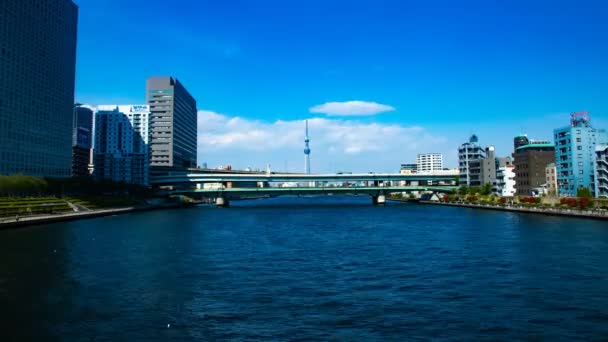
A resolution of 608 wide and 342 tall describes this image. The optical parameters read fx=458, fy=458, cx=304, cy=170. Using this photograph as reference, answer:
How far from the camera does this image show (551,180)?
4877 inches

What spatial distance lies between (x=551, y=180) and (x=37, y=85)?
147 m

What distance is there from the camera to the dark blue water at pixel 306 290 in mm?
19906

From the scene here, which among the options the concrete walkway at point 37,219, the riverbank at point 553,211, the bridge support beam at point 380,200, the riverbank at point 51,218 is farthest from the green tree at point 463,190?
the concrete walkway at point 37,219

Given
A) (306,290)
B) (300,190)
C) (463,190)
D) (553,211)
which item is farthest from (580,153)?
(306,290)

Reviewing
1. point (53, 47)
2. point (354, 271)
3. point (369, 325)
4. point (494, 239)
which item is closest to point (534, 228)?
point (494, 239)

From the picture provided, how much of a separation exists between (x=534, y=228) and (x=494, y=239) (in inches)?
635

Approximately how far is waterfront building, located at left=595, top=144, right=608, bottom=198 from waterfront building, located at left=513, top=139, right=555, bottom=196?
24.8 meters

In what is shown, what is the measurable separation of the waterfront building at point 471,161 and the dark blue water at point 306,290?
388 ft

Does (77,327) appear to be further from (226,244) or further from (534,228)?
(534,228)

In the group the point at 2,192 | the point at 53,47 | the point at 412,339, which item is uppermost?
the point at 53,47

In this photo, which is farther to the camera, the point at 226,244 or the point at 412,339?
the point at 226,244

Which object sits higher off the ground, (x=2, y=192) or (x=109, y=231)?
(x=2, y=192)

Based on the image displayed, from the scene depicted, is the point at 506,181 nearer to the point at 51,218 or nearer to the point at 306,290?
the point at 51,218

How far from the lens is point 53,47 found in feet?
459
